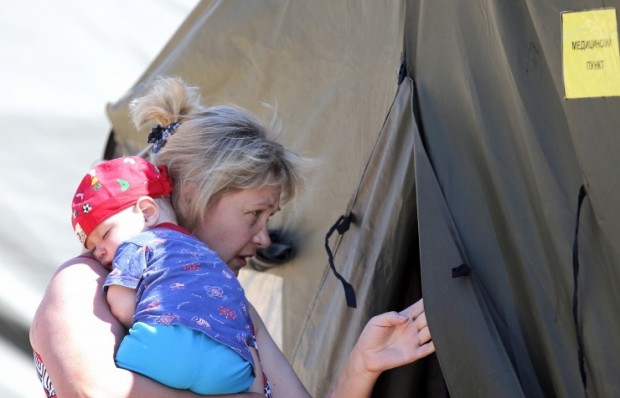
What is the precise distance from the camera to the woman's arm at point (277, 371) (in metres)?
1.84

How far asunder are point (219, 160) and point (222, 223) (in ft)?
0.39

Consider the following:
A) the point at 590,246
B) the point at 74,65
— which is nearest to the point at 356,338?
the point at 590,246

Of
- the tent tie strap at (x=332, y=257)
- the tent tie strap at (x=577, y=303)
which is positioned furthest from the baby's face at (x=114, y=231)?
the tent tie strap at (x=577, y=303)

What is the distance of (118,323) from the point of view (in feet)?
5.52

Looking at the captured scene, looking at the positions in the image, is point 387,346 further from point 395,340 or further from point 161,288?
point 161,288

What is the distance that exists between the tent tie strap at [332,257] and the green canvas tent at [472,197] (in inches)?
0.6

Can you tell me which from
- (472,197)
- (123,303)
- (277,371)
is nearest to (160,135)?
(123,303)

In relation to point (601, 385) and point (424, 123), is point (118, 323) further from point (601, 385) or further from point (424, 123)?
point (601, 385)

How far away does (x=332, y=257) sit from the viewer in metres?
2.10

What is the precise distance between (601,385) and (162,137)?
91cm

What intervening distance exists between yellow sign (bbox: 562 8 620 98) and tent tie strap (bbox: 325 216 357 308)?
1.94 feet

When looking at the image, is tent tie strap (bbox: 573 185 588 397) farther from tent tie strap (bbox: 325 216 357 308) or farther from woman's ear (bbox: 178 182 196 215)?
woman's ear (bbox: 178 182 196 215)

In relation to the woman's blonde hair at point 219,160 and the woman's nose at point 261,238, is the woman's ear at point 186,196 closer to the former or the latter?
the woman's blonde hair at point 219,160

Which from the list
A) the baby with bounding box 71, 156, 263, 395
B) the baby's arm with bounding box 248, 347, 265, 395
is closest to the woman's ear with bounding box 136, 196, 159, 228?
the baby with bounding box 71, 156, 263, 395
